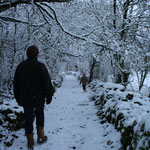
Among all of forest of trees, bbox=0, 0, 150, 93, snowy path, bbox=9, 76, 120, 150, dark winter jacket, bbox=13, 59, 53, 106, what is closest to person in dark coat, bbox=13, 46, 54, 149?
dark winter jacket, bbox=13, 59, 53, 106

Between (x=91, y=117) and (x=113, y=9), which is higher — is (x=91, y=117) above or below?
below

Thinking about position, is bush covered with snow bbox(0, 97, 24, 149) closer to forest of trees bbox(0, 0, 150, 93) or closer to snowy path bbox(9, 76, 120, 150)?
snowy path bbox(9, 76, 120, 150)

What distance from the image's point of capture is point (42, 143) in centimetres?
338

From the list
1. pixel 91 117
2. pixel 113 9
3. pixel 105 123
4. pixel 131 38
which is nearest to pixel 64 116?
pixel 91 117

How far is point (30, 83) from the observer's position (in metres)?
2.94

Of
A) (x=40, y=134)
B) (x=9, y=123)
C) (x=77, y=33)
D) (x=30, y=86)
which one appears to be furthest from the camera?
(x=77, y=33)

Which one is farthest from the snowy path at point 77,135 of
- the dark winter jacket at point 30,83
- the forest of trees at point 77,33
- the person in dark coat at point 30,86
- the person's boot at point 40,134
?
the forest of trees at point 77,33

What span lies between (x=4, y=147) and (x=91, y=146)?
184 centimetres

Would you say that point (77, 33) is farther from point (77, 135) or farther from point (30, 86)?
point (77, 135)

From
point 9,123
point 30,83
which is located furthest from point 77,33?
point 9,123

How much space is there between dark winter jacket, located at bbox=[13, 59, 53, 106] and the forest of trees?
5.84ft

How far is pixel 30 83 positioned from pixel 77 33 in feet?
12.5

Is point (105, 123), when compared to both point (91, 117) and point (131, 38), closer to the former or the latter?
point (91, 117)

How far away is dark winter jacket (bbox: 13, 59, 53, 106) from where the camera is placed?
2936 millimetres
